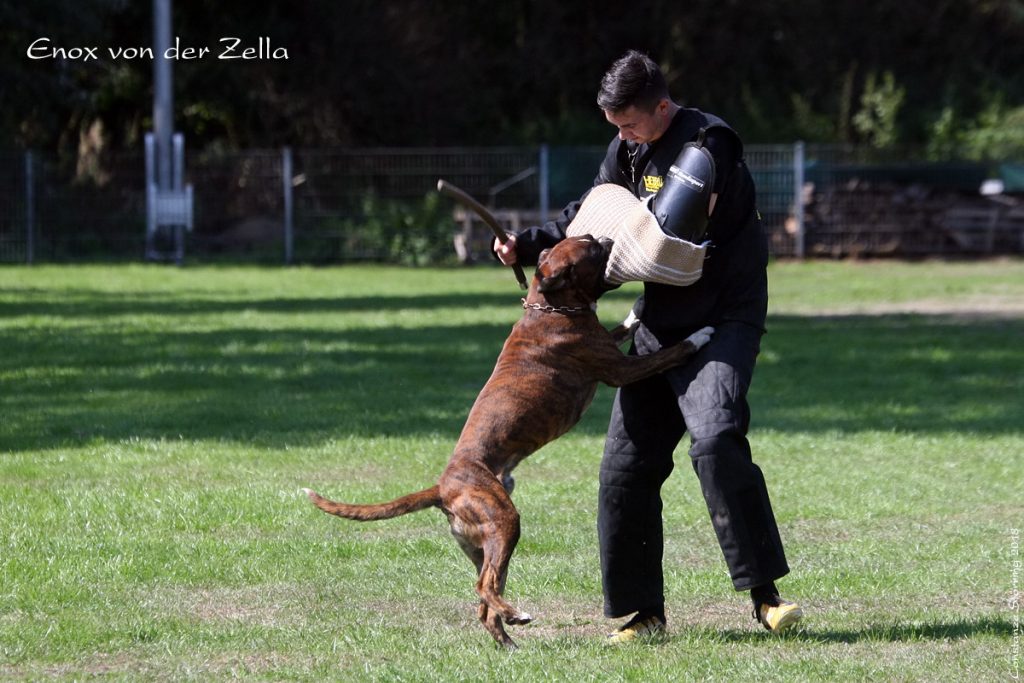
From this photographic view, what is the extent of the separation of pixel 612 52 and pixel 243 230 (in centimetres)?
1335

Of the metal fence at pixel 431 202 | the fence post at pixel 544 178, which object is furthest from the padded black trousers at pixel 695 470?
the fence post at pixel 544 178

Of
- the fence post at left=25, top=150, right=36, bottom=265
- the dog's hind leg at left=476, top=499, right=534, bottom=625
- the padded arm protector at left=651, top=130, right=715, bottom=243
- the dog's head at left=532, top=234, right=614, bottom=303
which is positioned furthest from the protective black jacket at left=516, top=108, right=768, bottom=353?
the fence post at left=25, top=150, right=36, bottom=265

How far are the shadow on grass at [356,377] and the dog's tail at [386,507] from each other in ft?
13.8

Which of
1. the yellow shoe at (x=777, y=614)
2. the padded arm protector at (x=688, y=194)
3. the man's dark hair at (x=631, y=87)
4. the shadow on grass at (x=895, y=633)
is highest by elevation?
→ the man's dark hair at (x=631, y=87)

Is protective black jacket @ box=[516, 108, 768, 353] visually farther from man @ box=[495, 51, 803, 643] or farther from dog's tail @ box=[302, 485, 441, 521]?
dog's tail @ box=[302, 485, 441, 521]

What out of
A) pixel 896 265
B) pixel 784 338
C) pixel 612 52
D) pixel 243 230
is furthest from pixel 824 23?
pixel 784 338

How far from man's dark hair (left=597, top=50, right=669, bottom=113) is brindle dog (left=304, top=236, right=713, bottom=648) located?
1.66ft

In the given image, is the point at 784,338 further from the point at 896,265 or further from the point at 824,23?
the point at 824,23

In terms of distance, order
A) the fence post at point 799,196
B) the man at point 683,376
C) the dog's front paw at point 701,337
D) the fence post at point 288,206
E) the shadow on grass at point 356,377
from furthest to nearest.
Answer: the fence post at point 799,196 < the fence post at point 288,206 < the shadow on grass at point 356,377 < the dog's front paw at point 701,337 < the man at point 683,376

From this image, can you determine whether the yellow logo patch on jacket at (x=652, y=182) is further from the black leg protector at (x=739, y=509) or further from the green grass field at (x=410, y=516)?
the green grass field at (x=410, y=516)

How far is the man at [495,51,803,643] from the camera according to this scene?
195 inches

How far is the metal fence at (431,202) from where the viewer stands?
26328mm

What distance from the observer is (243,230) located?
26781 millimetres

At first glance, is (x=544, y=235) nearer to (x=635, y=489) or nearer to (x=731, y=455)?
(x=635, y=489)
